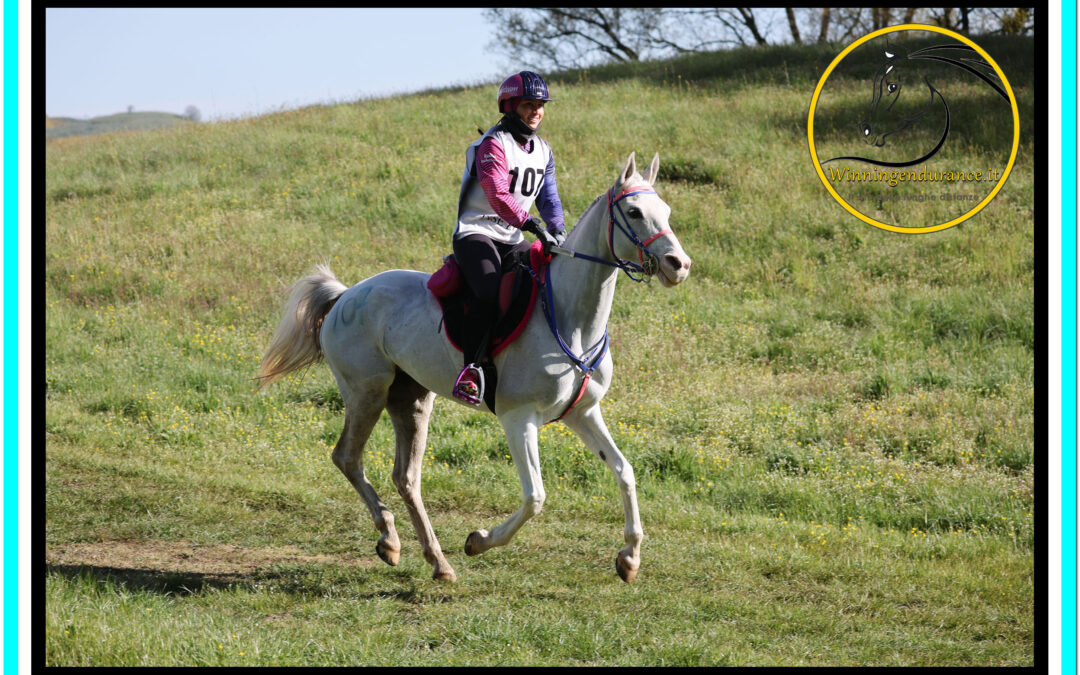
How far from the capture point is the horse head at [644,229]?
4938 millimetres

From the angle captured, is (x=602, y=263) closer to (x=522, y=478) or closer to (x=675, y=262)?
(x=675, y=262)

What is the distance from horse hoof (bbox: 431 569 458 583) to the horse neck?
6.45 ft

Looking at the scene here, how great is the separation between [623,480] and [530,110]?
2474 millimetres

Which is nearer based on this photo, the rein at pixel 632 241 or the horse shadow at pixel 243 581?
the rein at pixel 632 241

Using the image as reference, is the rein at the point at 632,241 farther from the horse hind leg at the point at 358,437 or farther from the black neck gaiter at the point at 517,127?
the horse hind leg at the point at 358,437

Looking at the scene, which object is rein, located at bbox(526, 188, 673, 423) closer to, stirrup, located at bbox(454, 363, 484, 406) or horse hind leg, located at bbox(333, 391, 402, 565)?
stirrup, located at bbox(454, 363, 484, 406)

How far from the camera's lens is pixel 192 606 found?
5863 millimetres

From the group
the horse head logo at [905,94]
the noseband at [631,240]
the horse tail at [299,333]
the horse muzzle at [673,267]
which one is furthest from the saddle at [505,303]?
the horse head logo at [905,94]

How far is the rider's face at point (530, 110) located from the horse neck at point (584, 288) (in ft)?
2.47

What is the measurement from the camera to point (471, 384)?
5.70 metres

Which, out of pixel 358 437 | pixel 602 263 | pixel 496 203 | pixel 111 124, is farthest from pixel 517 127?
pixel 111 124

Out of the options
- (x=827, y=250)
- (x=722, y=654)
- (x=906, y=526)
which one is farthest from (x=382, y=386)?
(x=827, y=250)

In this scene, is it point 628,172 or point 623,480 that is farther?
point 623,480

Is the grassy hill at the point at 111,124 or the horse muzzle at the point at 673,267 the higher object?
the grassy hill at the point at 111,124
